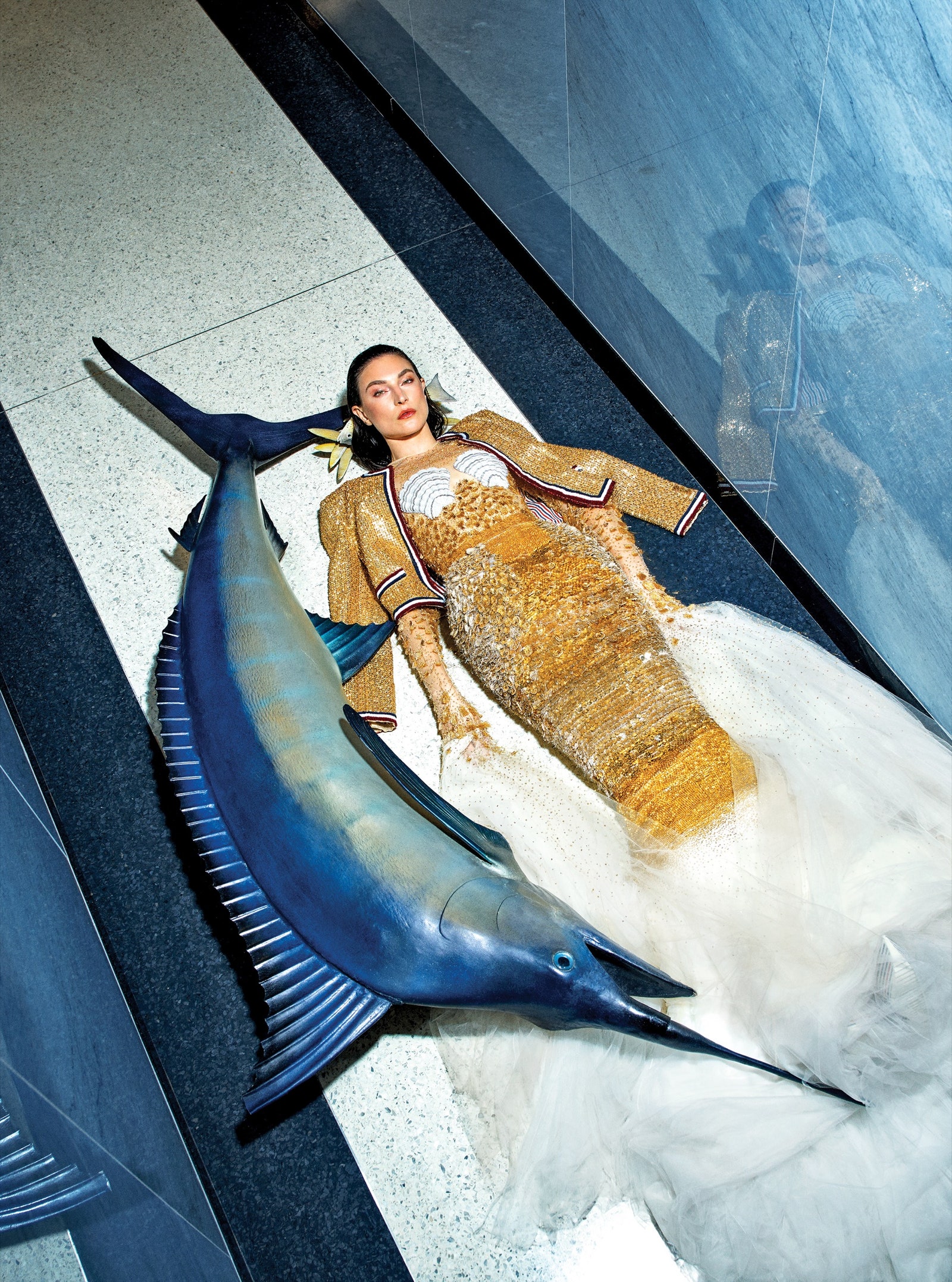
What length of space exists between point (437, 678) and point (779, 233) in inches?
39.4

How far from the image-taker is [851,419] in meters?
2.12

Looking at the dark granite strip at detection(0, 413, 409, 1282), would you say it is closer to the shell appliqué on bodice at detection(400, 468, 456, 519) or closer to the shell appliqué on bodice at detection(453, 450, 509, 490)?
the shell appliqué on bodice at detection(400, 468, 456, 519)

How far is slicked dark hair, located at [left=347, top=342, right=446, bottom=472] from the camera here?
250cm

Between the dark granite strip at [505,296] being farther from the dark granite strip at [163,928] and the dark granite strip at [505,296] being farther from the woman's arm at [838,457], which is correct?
the dark granite strip at [163,928]

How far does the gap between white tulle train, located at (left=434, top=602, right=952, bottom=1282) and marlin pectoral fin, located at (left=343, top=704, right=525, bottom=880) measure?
0.24 metres

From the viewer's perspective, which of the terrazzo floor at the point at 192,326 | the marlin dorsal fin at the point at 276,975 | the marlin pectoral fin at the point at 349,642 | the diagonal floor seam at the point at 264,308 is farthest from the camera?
the diagonal floor seam at the point at 264,308

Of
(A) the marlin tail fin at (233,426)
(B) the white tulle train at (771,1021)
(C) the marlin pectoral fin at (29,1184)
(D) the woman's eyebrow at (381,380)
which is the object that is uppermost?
(A) the marlin tail fin at (233,426)

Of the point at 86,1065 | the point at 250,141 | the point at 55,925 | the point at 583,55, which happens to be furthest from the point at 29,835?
the point at 250,141

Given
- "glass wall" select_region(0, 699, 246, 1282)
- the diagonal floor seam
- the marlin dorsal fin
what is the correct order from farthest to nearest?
1. the diagonal floor seam
2. the marlin dorsal fin
3. "glass wall" select_region(0, 699, 246, 1282)

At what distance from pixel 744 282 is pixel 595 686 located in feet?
2.61

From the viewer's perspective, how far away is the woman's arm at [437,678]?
230cm

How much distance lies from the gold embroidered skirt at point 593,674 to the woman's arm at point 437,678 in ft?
0.23

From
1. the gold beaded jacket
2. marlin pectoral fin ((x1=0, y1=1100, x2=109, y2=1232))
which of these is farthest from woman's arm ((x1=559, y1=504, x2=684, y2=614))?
marlin pectoral fin ((x1=0, y1=1100, x2=109, y2=1232))

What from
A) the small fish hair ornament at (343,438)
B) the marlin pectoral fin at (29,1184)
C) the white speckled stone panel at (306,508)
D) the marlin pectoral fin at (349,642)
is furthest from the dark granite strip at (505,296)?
the marlin pectoral fin at (29,1184)
